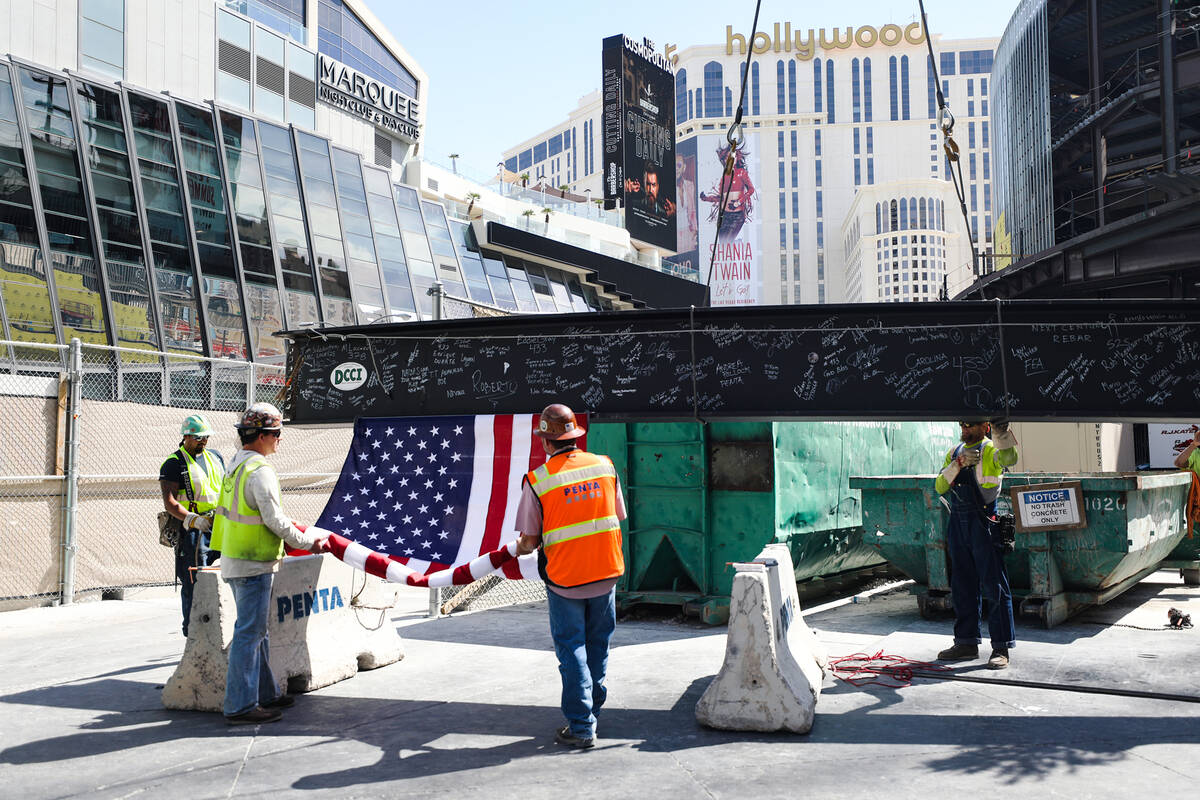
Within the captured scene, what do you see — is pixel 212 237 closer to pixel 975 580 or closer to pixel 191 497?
pixel 191 497

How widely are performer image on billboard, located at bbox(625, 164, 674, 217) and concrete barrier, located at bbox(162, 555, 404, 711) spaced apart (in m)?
52.9

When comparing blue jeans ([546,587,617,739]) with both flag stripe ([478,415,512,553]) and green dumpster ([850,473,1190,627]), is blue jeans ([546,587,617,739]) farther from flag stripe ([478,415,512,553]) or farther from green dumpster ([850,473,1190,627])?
green dumpster ([850,473,1190,627])

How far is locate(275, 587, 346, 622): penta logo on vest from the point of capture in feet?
22.1

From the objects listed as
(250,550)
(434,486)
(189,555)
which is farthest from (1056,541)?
(189,555)

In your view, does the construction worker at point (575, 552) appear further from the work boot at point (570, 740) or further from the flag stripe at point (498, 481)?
the flag stripe at point (498, 481)

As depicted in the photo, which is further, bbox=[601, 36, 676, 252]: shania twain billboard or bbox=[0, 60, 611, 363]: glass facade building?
bbox=[601, 36, 676, 252]: shania twain billboard

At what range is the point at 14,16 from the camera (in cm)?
2441

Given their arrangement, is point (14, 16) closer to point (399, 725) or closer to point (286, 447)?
point (286, 447)

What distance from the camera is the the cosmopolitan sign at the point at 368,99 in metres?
35.8

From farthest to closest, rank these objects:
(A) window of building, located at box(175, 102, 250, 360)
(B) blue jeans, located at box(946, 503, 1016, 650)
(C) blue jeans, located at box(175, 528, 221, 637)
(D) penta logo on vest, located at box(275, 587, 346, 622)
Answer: (A) window of building, located at box(175, 102, 250, 360), (C) blue jeans, located at box(175, 528, 221, 637), (B) blue jeans, located at box(946, 503, 1016, 650), (D) penta logo on vest, located at box(275, 587, 346, 622)

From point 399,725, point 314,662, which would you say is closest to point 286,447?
point 314,662

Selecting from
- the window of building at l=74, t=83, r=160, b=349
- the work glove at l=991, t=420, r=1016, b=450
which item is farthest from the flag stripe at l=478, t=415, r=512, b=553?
the window of building at l=74, t=83, r=160, b=349

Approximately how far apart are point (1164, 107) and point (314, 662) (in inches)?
1308

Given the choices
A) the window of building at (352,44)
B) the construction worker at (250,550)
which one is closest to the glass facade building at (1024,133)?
the window of building at (352,44)
